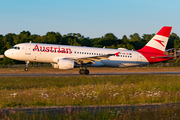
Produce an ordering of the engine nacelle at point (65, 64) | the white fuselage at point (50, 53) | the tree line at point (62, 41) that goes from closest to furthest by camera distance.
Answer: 1. the engine nacelle at point (65, 64)
2. the white fuselage at point (50, 53)
3. the tree line at point (62, 41)

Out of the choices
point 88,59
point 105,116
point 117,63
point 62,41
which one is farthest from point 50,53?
point 62,41

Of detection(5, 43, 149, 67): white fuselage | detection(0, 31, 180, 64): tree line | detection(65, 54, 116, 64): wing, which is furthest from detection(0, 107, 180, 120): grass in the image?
detection(0, 31, 180, 64): tree line

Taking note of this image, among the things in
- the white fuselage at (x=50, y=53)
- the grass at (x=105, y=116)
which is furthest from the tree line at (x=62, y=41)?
the grass at (x=105, y=116)

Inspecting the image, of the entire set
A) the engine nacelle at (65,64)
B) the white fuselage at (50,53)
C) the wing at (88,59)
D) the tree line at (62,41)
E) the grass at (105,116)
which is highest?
the tree line at (62,41)

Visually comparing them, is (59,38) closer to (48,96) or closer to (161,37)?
(161,37)

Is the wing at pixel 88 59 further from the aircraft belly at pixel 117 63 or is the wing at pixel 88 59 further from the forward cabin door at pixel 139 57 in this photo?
the forward cabin door at pixel 139 57

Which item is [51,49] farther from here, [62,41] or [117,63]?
[62,41]

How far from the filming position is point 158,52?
36844 mm

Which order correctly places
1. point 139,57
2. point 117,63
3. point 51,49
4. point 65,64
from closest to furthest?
point 65,64 → point 51,49 → point 117,63 → point 139,57

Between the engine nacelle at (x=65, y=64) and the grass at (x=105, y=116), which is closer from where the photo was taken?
the grass at (x=105, y=116)

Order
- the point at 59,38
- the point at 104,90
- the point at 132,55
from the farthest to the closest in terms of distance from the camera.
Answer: the point at 59,38, the point at 132,55, the point at 104,90

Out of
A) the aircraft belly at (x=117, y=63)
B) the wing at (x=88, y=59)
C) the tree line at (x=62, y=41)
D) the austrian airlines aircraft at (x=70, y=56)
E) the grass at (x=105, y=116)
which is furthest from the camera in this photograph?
the tree line at (x=62, y=41)

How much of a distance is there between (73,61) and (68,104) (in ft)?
60.7

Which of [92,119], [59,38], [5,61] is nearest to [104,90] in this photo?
[92,119]
